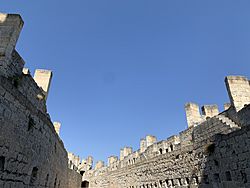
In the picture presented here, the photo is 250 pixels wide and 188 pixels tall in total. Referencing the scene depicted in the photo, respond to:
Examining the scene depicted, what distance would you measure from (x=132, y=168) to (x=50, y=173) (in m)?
11.8

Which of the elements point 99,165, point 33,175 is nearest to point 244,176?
point 33,175

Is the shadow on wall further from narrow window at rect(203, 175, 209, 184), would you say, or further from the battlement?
the battlement

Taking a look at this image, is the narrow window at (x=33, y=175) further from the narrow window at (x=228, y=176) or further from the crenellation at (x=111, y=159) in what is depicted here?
the crenellation at (x=111, y=159)

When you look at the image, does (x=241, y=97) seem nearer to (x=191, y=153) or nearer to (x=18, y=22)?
(x=191, y=153)

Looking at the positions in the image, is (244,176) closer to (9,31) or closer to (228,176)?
(228,176)

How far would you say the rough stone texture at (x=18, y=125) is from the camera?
4.70 metres

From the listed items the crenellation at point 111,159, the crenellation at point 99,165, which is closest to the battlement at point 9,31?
the crenellation at point 111,159

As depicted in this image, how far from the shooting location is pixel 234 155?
28.6ft

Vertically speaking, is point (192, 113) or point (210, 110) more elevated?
point (210, 110)

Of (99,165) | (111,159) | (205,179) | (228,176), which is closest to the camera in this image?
(228,176)

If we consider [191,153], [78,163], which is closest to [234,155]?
[191,153]

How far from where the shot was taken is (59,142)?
10719 millimetres

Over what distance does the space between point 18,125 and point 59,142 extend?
19.1ft

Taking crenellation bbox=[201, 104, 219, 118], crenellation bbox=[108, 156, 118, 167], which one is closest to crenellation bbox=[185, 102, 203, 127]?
crenellation bbox=[201, 104, 219, 118]
